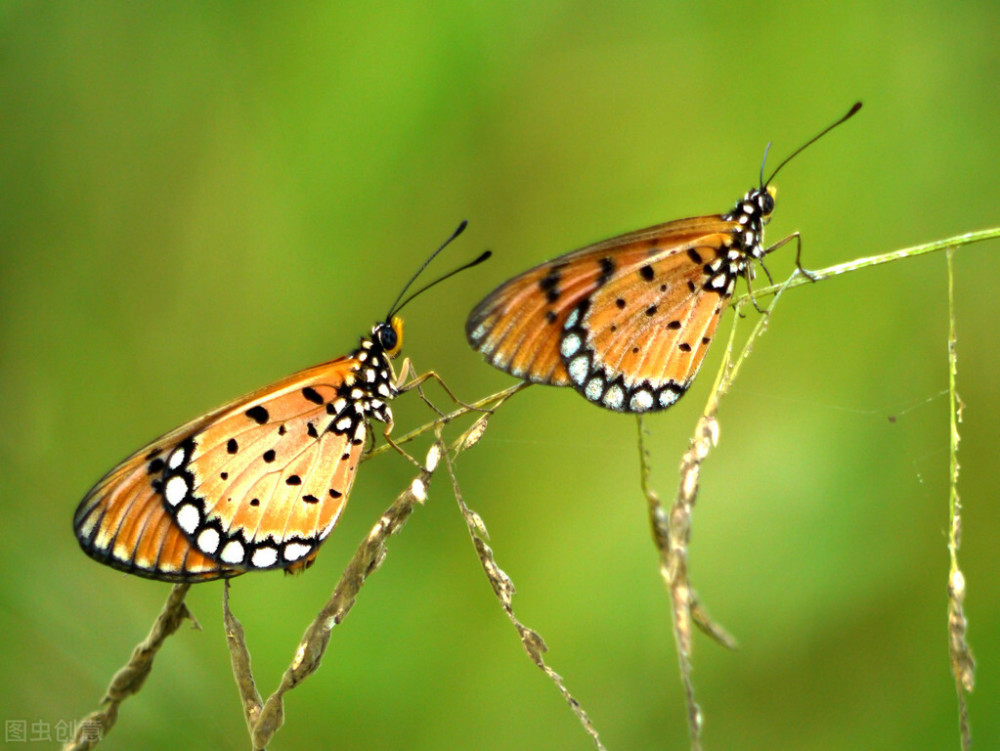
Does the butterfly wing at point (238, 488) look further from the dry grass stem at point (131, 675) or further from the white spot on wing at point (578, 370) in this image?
the white spot on wing at point (578, 370)

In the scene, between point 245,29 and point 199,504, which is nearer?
point 199,504

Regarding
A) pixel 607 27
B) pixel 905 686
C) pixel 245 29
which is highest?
pixel 245 29

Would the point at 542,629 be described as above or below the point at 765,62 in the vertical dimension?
below

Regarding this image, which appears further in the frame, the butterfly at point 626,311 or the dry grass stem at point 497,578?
the butterfly at point 626,311

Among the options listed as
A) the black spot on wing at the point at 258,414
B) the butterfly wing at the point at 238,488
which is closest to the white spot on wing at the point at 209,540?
the butterfly wing at the point at 238,488

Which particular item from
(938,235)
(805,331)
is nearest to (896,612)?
(805,331)

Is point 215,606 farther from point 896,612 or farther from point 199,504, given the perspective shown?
point 896,612

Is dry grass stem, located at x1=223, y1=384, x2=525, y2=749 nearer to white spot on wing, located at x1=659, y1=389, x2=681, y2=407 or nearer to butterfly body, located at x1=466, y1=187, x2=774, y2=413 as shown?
butterfly body, located at x1=466, y1=187, x2=774, y2=413
